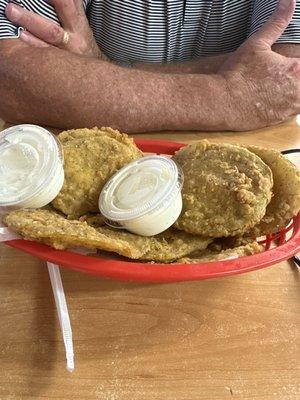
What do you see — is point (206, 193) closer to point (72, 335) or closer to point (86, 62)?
point (72, 335)

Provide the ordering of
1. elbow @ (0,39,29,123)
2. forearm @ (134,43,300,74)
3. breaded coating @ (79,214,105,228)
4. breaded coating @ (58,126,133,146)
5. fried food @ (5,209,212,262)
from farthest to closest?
forearm @ (134,43,300,74) < elbow @ (0,39,29,123) < breaded coating @ (58,126,133,146) < breaded coating @ (79,214,105,228) < fried food @ (5,209,212,262)

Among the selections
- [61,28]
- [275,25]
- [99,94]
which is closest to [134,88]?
[99,94]

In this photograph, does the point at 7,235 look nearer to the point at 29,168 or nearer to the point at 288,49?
the point at 29,168

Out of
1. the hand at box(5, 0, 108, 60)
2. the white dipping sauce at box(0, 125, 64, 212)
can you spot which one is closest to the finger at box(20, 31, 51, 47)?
the hand at box(5, 0, 108, 60)

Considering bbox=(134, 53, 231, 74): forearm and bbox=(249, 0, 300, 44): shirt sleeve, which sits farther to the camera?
bbox=(134, 53, 231, 74): forearm

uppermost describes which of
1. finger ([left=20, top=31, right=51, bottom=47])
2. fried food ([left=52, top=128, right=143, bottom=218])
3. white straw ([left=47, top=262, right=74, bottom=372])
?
finger ([left=20, top=31, right=51, bottom=47])

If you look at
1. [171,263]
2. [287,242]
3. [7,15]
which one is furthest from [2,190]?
[7,15]

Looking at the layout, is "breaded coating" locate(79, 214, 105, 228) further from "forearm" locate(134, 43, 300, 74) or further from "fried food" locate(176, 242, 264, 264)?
"forearm" locate(134, 43, 300, 74)
